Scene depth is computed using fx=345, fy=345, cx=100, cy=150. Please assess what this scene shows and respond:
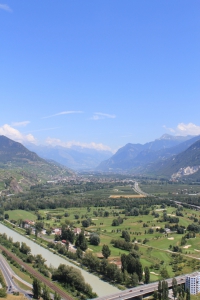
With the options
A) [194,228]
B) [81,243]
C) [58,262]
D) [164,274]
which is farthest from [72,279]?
[194,228]

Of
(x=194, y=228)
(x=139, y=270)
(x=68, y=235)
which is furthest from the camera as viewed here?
(x=194, y=228)

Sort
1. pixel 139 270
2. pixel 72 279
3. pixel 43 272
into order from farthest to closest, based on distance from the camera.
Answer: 1. pixel 43 272
2. pixel 139 270
3. pixel 72 279

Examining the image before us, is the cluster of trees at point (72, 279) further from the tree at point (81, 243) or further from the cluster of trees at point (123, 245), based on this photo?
the cluster of trees at point (123, 245)

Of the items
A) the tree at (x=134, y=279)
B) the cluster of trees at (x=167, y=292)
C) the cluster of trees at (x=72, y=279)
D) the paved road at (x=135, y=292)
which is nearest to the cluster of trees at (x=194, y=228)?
the paved road at (x=135, y=292)

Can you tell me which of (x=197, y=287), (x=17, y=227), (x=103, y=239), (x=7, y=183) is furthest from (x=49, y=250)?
(x=7, y=183)

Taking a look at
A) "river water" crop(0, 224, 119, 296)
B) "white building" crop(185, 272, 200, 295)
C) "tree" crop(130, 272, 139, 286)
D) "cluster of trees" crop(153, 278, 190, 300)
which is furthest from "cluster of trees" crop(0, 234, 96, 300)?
"white building" crop(185, 272, 200, 295)

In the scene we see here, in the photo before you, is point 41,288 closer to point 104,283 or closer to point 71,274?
point 71,274

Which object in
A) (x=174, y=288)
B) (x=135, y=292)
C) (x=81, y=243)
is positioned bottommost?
(x=135, y=292)

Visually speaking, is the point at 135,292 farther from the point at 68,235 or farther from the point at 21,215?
the point at 21,215

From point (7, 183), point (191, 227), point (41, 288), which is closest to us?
point (41, 288)
